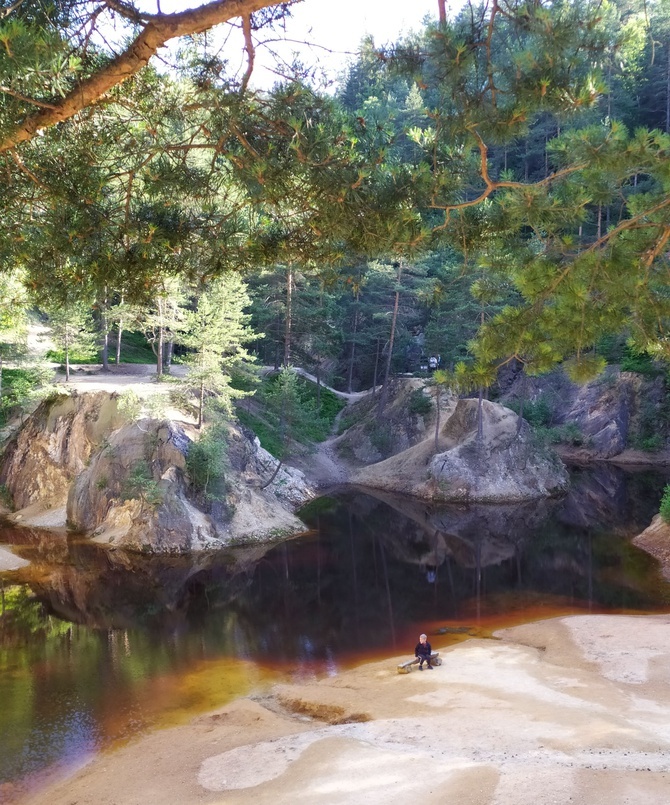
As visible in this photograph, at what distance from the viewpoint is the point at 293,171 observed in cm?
688

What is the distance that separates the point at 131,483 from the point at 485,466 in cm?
1822

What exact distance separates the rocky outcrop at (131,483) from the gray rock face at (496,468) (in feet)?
25.7

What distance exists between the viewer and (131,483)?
26.4 meters

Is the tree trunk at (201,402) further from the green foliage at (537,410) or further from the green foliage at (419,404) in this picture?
the green foliage at (537,410)

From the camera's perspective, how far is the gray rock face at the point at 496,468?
118ft

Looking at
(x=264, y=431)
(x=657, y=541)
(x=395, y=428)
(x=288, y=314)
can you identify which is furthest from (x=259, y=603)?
(x=395, y=428)

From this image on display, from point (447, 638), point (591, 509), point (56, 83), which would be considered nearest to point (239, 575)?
point (447, 638)

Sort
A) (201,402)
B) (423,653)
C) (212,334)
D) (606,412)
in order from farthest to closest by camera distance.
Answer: (606,412) → (201,402) → (212,334) → (423,653)

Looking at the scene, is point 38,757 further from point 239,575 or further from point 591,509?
point 591,509

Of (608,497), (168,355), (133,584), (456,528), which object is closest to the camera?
(133,584)

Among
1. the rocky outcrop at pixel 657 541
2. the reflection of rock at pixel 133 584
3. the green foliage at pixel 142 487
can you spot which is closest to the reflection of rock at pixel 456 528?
the rocky outcrop at pixel 657 541

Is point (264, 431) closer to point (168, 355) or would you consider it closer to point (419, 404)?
point (168, 355)

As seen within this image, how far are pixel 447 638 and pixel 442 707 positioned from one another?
A: 4852mm

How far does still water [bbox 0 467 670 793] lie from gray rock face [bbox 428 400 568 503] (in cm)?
246
